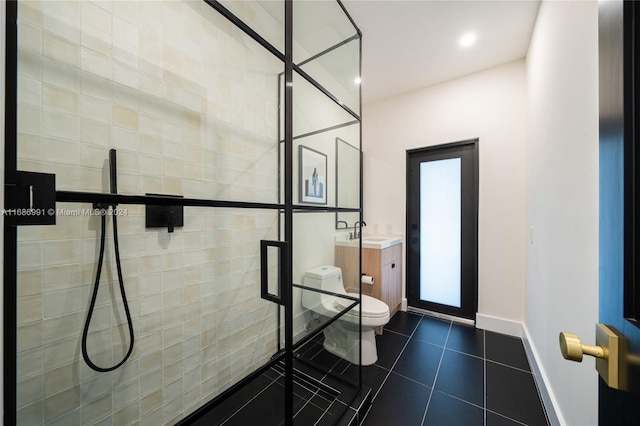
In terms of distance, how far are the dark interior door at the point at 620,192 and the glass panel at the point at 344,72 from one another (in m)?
1.49

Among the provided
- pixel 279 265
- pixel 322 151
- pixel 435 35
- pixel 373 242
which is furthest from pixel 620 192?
pixel 435 35

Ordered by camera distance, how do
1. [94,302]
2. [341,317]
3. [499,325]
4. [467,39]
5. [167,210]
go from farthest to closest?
[499,325], [467,39], [341,317], [167,210], [94,302]

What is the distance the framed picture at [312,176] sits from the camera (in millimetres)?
1536

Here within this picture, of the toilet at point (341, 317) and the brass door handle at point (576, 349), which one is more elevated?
the brass door handle at point (576, 349)

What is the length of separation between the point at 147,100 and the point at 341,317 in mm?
1685

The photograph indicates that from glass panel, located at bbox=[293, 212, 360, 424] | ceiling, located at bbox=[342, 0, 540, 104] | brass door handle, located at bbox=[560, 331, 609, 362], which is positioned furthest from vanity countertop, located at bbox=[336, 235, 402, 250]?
ceiling, located at bbox=[342, 0, 540, 104]

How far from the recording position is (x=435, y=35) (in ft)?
6.71

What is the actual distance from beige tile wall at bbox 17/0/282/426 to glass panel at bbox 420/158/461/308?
208cm

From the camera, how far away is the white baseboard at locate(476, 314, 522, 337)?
91.3 inches

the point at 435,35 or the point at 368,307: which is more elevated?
the point at 435,35

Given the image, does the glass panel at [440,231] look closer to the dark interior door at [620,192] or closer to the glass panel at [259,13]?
the glass panel at [259,13]

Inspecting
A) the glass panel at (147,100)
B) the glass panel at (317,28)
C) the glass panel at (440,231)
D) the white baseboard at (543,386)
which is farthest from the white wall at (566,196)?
the glass panel at (147,100)

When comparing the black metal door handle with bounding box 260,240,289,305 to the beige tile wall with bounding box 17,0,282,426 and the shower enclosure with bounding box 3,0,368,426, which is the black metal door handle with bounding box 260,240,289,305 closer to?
the shower enclosure with bounding box 3,0,368,426

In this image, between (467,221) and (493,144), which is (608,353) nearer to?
(467,221)
